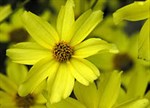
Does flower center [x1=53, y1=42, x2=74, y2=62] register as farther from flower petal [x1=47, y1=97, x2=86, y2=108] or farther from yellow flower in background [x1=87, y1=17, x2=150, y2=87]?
yellow flower in background [x1=87, y1=17, x2=150, y2=87]

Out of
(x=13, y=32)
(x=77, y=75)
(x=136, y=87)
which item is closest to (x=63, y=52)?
(x=77, y=75)

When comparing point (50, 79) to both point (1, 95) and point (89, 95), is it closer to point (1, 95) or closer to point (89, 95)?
point (89, 95)

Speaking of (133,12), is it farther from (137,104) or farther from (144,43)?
(137,104)

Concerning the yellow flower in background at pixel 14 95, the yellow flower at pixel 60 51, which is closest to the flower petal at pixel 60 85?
the yellow flower at pixel 60 51

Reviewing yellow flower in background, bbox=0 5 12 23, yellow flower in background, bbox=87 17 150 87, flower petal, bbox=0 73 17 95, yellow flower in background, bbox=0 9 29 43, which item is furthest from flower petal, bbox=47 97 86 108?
yellow flower in background, bbox=0 9 29 43

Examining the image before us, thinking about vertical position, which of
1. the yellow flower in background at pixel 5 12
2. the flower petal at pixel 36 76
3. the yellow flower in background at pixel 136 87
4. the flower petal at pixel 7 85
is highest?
the yellow flower in background at pixel 5 12

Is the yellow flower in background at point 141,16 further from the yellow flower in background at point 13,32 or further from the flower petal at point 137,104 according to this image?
the yellow flower in background at point 13,32
